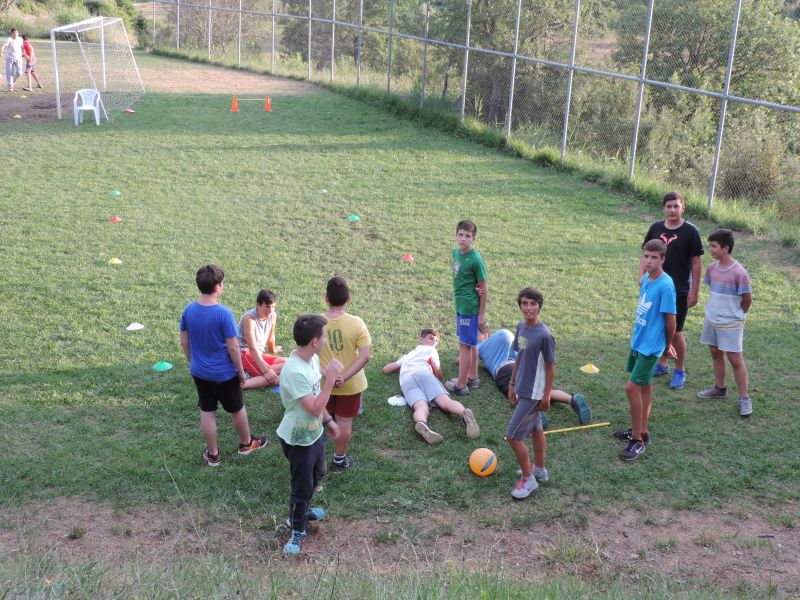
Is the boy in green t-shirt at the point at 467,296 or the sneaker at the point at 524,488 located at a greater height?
the boy in green t-shirt at the point at 467,296

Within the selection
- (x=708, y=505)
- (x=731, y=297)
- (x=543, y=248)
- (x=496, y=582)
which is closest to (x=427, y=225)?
(x=543, y=248)

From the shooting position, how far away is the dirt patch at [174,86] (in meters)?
19.5

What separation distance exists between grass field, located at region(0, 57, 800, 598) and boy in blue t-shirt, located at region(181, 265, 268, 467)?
40 centimetres

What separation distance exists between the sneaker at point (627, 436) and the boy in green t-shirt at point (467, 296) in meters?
1.41

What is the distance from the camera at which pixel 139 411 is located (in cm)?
694

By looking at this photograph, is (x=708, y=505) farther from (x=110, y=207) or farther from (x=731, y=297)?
(x=110, y=207)

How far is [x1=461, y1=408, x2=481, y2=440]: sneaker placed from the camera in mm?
6691

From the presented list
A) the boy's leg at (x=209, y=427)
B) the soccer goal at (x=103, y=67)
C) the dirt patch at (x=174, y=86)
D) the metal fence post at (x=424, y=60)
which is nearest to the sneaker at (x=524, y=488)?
the boy's leg at (x=209, y=427)

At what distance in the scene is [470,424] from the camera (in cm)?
675

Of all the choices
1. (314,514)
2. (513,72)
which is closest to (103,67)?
(513,72)

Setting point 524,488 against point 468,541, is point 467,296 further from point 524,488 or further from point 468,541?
point 468,541

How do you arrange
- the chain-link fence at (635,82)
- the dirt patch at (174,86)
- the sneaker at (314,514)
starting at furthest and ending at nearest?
1. the dirt patch at (174,86)
2. the chain-link fence at (635,82)
3. the sneaker at (314,514)

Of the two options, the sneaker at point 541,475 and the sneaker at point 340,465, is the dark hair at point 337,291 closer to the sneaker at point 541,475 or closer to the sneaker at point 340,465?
the sneaker at point 340,465

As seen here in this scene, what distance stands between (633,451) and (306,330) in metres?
2.96
